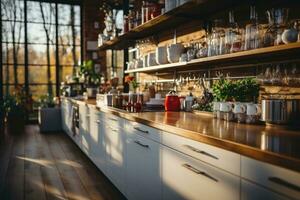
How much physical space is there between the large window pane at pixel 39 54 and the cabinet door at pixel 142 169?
214 inches

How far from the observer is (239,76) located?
7.74 ft

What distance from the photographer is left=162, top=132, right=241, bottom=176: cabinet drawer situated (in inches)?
49.5

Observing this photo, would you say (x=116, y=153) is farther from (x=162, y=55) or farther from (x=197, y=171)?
(x=197, y=171)

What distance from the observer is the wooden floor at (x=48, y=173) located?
2.88m

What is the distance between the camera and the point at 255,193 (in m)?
1.13

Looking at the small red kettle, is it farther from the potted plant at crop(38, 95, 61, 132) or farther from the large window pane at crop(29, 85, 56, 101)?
the large window pane at crop(29, 85, 56, 101)

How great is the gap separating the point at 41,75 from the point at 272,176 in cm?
694

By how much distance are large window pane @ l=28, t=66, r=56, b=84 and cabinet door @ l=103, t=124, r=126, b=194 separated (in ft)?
15.4

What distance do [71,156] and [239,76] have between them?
282 cm

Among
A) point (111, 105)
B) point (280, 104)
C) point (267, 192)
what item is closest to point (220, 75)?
point (280, 104)

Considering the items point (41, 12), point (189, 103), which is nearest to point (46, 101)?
point (41, 12)

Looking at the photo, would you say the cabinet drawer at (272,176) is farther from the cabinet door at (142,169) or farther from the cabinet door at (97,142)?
the cabinet door at (97,142)

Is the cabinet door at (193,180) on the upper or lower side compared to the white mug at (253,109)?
lower

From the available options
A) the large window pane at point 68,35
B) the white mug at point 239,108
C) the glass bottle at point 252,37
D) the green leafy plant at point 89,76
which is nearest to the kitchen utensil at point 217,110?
the white mug at point 239,108
